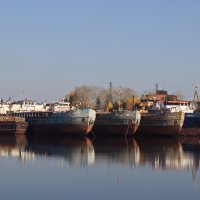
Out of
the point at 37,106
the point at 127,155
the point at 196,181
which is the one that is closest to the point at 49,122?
the point at 37,106

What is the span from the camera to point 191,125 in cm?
6262

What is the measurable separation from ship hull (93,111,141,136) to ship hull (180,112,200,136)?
20.0ft

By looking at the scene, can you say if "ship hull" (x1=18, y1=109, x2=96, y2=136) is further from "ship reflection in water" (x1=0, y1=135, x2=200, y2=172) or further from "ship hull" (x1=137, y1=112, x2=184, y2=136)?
"ship reflection in water" (x1=0, y1=135, x2=200, y2=172)

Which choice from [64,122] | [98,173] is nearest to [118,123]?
[64,122]

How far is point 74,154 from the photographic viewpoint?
40375mm

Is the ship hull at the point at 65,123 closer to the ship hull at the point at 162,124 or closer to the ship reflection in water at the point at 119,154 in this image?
the ship hull at the point at 162,124

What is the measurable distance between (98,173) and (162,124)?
31047mm

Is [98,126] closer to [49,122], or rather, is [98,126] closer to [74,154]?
[49,122]

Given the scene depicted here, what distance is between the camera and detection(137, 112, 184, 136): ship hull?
5975cm

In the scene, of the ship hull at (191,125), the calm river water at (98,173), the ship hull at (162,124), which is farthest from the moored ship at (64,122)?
the calm river water at (98,173)

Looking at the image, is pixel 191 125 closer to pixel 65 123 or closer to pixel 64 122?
pixel 65 123

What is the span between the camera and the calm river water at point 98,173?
951 inches

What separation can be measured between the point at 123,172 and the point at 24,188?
748cm

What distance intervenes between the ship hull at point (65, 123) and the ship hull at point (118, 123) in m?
2.17
